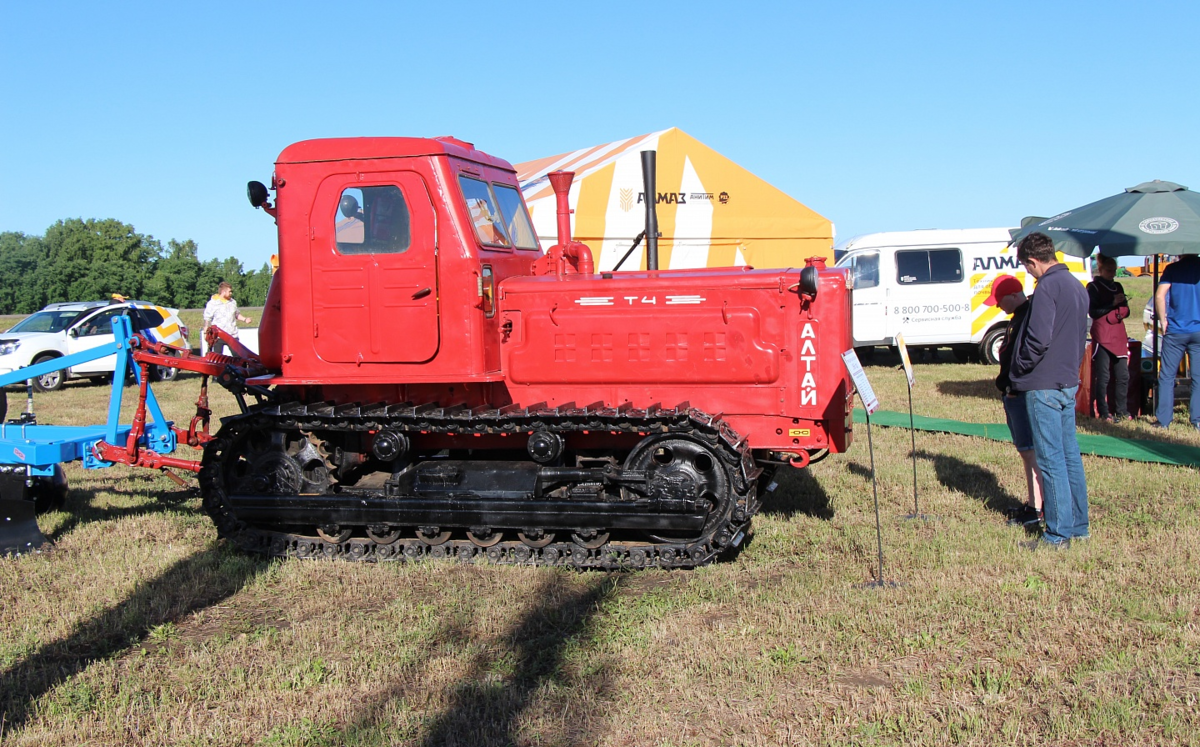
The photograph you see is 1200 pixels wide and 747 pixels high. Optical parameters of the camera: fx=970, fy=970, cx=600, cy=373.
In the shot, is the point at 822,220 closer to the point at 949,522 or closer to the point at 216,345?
the point at 949,522

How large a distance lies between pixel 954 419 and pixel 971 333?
20.6 ft

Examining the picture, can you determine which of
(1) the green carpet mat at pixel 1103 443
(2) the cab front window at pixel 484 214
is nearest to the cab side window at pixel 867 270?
(1) the green carpet mat at pixel 1103 443

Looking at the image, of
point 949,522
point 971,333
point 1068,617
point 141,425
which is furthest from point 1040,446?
point 971,333

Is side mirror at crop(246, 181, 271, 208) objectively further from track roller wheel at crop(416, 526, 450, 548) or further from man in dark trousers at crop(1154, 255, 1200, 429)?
man in dark trousers at crop(1154, 255, 1200, 429)

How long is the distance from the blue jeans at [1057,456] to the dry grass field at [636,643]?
22 cm

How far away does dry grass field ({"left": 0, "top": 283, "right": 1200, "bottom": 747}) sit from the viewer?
4.00 m

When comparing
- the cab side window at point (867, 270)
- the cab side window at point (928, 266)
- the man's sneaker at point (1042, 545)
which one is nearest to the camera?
the man's sneaker at point (1042, 545)

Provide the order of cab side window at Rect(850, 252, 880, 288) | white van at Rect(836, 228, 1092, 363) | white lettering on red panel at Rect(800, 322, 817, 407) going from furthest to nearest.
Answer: cab side window at Rect(850, 252, 880, 288) < white van at Rect(836, 228, 1092, 363) < white lettering on red panel at Rect(800, 322, 817, 407)

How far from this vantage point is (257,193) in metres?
6.21

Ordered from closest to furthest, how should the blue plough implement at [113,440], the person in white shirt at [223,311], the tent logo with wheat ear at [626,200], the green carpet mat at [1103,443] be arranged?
1. the blue plough implement at [113,440]
2. the green carpet mat at [1103,443]
3. the tent logo with wheat ear at [626,200]
4. the person in white shirt at [223,311]

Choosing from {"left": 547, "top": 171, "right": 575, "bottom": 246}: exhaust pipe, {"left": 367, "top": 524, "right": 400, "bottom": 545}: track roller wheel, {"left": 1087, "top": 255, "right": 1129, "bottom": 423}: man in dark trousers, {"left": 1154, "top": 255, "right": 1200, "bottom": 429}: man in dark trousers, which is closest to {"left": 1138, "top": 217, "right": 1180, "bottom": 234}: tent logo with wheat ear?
{"left": 1154, "top": 255, "right": 1200, "bottom": 429}: man in dark trousers

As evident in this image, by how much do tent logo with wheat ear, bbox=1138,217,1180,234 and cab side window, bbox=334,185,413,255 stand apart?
802 cm

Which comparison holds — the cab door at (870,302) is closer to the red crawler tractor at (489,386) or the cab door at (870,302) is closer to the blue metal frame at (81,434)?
the red crawler tractor at (489,386)

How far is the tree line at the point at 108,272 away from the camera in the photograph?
64562 millimetres
